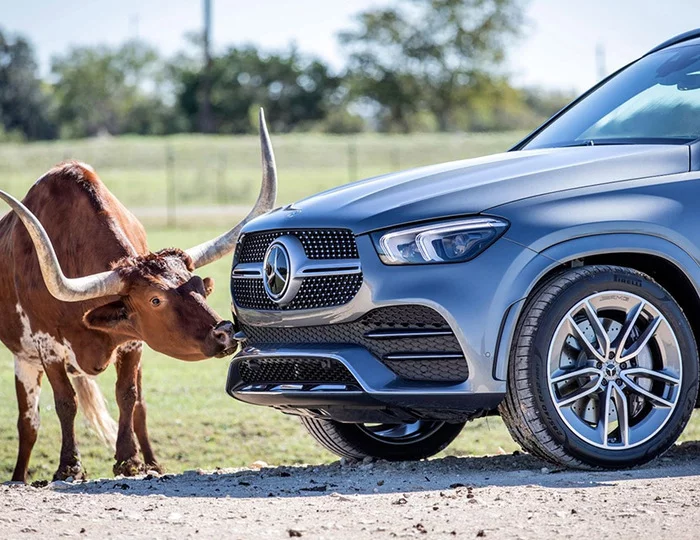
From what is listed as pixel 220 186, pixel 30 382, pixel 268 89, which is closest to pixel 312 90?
pixel 268 89

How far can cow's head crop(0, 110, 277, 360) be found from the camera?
25.4ft

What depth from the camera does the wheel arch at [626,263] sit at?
5974mm

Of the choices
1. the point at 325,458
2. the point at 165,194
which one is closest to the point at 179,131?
the point at 165,194

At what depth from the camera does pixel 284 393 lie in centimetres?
644

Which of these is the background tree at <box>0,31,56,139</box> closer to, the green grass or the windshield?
the green grass

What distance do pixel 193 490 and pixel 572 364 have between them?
6.52ft

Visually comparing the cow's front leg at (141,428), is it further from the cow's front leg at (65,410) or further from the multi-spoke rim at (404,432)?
the multi-spoke rim at (404,432)

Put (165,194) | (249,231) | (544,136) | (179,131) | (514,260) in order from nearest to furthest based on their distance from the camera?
1. (514,260)
2. (249,231)
3. (544,136)
4. (165,194)
5. (179,131)

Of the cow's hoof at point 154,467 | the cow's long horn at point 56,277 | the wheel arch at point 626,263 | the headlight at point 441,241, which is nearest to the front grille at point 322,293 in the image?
the headlight at point 441,241

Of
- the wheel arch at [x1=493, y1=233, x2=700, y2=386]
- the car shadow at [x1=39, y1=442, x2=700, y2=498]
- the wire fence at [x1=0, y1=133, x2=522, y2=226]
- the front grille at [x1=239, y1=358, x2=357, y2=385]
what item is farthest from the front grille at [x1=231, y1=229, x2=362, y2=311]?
the wire fence at [x1=0, y1=133, x2=522, y2=226]

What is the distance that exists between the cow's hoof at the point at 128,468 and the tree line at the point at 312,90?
6645cm

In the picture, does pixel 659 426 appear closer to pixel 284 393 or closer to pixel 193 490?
pixel 284 393

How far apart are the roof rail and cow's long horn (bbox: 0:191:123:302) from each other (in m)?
3.63

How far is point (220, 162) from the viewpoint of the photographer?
→ 56.0 m
